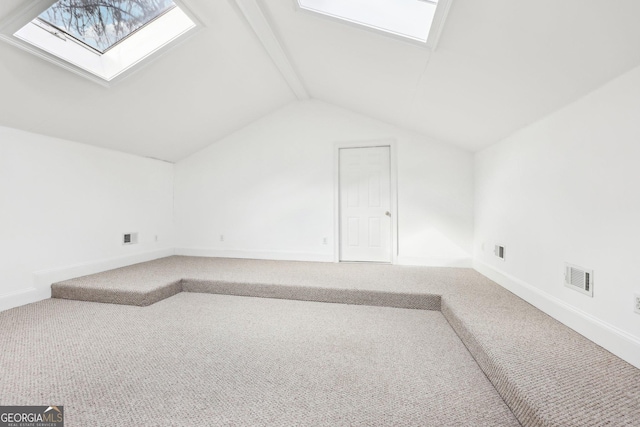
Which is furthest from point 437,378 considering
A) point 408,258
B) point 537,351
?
point 408,258

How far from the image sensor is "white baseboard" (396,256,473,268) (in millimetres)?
3672

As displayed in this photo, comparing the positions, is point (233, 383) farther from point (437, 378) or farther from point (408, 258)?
point (408, 258)

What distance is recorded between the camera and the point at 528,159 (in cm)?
235

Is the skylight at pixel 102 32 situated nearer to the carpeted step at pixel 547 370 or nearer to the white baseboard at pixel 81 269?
the white baseboard at pixel 81 269

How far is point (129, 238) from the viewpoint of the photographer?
3.84 meters

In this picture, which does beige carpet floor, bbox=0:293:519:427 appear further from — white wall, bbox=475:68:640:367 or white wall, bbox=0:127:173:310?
white wall, bbox=475:68:640:367

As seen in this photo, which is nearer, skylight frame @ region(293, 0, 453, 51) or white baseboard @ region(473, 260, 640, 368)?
white baseboard @ region(473, 260, 640, 368)

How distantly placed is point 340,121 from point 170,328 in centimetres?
338

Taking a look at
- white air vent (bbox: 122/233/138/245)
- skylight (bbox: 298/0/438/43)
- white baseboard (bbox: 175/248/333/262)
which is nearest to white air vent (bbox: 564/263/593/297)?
skylight (bbox: 298/0/438/43)

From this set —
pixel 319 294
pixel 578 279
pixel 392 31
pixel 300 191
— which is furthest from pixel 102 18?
pixel 578 279

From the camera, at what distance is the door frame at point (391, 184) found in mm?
3867

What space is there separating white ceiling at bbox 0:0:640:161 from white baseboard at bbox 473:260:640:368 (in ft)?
4.69

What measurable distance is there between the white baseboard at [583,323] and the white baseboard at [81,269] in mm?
4698

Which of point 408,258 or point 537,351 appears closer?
point 537,351
